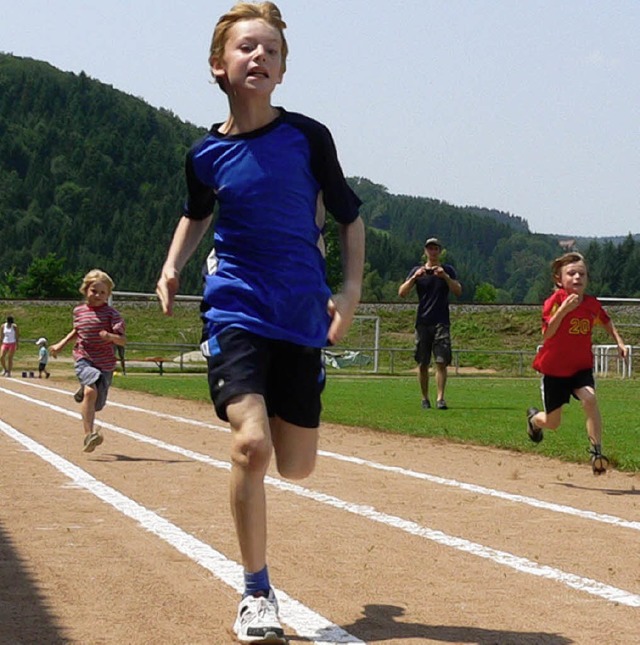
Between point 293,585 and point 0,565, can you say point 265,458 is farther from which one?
point 0,565

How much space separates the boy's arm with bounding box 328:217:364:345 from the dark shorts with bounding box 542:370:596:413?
5.54m

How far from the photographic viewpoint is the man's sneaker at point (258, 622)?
4441 millimetres

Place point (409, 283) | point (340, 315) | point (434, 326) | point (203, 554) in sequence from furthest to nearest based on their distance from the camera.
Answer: point (434, 326), point (409, 283), point (203, 554), point (340, 315)

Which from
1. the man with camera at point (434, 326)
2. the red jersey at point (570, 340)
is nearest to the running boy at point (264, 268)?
the red jersey at point (570, 340)

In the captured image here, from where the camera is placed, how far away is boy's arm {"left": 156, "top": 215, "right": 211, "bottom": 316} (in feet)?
16.8

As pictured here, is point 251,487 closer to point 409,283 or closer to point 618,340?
point 618,340

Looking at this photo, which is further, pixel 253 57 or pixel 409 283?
pixel 409 283

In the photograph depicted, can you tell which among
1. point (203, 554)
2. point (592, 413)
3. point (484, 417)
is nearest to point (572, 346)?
point (592, 413)

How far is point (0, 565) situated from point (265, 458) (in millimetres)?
1959

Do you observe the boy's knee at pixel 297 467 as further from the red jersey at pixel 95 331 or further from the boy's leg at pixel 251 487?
the red jersey at pixel 95 331

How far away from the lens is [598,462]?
10.1 metres

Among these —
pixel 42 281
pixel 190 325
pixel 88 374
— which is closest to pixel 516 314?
pixel 190 325

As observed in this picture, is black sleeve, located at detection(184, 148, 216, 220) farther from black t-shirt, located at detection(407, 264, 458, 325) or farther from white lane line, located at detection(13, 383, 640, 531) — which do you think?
black t-shirt, located at detection(407, 264, 458, 325)

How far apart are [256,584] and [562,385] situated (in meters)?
6.11
